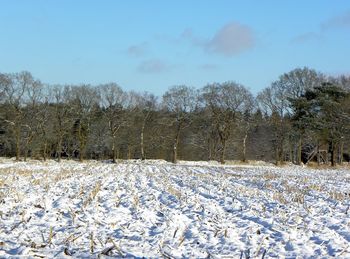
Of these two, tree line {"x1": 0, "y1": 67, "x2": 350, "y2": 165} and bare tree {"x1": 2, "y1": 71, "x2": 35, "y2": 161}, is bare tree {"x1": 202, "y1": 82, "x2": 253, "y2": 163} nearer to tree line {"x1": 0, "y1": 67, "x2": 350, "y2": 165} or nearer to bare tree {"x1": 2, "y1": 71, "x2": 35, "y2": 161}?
tree line {"x1": 0, "y1": 67, "x2": 350, "y2": 165}

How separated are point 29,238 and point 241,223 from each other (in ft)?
14.9

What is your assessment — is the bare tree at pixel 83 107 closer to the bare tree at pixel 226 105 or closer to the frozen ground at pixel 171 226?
the bare tree at pixel 226 105

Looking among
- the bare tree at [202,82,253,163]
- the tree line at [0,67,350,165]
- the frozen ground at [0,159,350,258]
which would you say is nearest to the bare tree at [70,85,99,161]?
the tree line at [0,67,350,165]

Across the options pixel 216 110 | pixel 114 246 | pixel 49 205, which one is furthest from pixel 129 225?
pixel 216 110

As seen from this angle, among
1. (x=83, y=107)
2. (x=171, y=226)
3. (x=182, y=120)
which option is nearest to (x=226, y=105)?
(x=182, y=120)

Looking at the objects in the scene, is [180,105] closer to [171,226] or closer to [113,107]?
[113,107]

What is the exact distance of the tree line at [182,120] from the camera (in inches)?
2255

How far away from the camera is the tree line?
5728 cm

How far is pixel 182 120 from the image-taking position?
64625 millimetres

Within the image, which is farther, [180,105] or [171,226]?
[180,105]

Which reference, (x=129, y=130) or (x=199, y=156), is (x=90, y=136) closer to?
(x=129, y=130)

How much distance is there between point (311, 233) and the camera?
30.4ft

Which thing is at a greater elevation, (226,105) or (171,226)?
(226,105)

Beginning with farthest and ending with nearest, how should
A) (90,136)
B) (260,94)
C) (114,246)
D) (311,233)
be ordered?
(90,136), (260,94), (311,233), (114,246)
